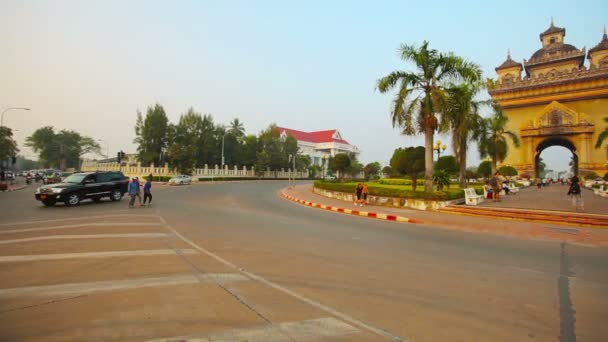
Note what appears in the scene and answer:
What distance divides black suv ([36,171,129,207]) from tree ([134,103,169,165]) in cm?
4063

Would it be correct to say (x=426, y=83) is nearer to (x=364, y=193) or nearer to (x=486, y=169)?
(x=364, y=193)

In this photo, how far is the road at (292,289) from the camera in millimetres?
3305

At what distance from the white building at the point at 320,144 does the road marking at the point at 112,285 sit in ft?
303

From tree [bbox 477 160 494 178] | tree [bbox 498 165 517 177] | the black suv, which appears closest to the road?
the black suv

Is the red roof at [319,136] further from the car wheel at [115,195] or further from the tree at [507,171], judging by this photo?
the car wheel at [115,195]

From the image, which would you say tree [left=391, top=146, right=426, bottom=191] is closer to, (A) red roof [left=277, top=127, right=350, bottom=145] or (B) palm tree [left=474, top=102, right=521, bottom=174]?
(B) palm tree [left=474, top=102, right=521, bottom=174]

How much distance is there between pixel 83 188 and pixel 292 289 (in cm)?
1651

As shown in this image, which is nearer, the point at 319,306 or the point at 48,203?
the point at 319,306

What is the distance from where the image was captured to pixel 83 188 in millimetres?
16703

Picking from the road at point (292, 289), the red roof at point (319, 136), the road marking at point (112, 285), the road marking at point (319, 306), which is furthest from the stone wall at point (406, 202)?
the red roof at point (319, 136)

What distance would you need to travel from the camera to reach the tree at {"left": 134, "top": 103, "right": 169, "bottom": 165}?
56.7m

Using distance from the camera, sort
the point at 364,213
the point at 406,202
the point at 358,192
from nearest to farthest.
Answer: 1. the point at 364,213
2. the point at 406,202
3. the point at 358,192

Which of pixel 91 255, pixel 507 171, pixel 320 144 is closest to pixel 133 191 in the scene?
pixel 91 255

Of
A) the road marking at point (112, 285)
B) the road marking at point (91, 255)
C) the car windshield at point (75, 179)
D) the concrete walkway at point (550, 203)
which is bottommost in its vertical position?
the concrete walkway at point (550, 203)
